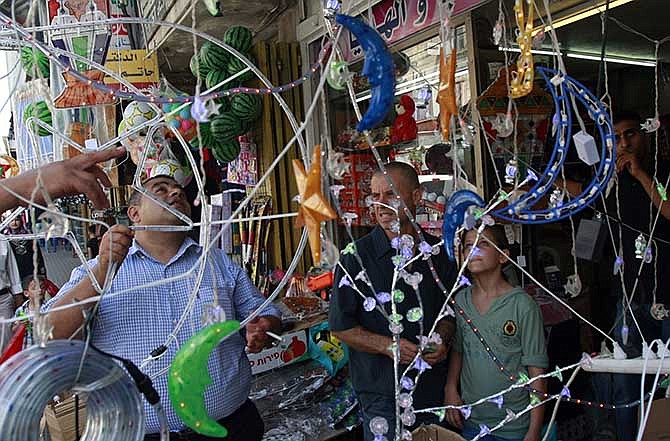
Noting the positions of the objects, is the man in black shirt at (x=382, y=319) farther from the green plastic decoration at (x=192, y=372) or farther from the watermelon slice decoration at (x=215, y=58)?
the watermelon slice decoration at (x=215, y=58)

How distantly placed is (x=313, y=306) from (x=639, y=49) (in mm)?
2684

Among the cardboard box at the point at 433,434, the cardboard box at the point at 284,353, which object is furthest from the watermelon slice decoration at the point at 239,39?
the cardboard box at the point at 433,434

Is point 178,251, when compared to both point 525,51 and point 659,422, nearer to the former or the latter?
point 525,51

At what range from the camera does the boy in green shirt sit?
5.80 ft

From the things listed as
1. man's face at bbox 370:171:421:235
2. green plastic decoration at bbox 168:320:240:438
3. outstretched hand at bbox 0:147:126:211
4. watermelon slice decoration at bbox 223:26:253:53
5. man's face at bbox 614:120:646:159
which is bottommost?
green plastic decoration at bbox 168:320:240:438

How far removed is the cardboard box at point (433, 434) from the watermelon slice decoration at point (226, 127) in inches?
101

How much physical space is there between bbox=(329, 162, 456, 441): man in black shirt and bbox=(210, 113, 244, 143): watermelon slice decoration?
6.36ft

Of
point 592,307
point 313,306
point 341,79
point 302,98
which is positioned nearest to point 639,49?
point 592,307

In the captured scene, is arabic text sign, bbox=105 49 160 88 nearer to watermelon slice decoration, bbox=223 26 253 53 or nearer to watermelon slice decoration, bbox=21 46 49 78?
watermelon slice decoration, bbox=223 26 253 53

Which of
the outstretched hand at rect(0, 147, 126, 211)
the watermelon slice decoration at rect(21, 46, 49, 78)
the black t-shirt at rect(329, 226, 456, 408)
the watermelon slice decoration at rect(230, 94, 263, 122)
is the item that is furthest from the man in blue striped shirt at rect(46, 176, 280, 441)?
the watermelon slice decoration at rect(230, 94, 263, 122)

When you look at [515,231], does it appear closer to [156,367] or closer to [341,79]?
[156,367]

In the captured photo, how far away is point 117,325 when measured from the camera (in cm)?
168

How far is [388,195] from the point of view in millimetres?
1803

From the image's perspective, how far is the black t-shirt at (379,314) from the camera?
191 centimetres
